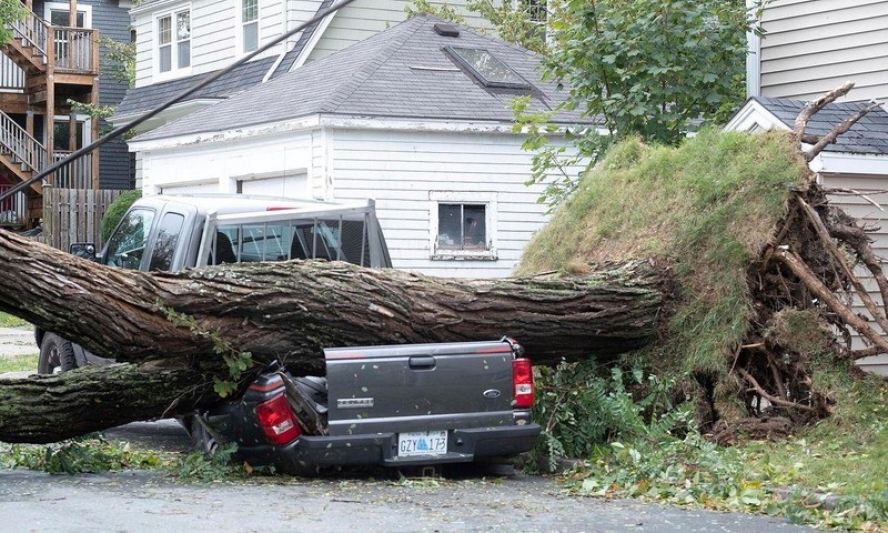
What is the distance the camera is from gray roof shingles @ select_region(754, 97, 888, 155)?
11609mm

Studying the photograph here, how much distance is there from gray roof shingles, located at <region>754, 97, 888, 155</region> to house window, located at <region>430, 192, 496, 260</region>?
6484mm

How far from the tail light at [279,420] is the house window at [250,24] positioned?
16970 mm

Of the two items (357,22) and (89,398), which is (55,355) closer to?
(89,398)

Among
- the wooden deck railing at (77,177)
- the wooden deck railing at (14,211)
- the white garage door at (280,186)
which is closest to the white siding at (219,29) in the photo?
the white garage door at (280,186)

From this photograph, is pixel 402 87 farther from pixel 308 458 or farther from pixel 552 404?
pixel 308 458

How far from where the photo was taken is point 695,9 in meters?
14.2

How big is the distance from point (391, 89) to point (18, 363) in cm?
631

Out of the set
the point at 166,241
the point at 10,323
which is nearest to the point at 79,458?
the point at 166,241

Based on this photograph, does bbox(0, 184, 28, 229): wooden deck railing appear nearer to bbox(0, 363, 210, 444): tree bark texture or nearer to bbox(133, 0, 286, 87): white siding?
bbox(133, 0, 286, 87): white siding

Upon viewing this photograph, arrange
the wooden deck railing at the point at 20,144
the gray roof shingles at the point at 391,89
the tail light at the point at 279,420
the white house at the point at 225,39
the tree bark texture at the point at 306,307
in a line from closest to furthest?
1. the tree bark texture at the point at 306,307
2. the tail light at the point at 279,420
3. the gray roof shingles at the point at 391,89
4. the white house at the point at 225,39
5. the wooden deck railing at the point at 20,144

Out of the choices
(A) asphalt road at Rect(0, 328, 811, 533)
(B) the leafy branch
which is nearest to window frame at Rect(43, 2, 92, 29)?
(B) the leafy branch

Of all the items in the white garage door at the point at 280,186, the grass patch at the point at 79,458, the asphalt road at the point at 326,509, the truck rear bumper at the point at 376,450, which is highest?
the white garage door at the point at 280,186

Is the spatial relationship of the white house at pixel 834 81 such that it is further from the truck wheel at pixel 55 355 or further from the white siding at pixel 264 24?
the white siding at pixel 264 24

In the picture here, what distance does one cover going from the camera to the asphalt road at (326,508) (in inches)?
260
